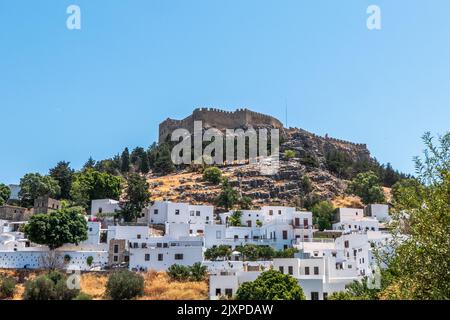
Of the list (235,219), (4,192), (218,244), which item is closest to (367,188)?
(235,219)

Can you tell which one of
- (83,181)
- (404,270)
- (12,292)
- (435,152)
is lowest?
(12,292)

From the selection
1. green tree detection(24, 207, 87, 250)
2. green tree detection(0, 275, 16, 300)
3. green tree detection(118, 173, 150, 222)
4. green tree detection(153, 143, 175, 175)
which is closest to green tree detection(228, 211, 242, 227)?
green tree detection(118, 173, 150, 222)

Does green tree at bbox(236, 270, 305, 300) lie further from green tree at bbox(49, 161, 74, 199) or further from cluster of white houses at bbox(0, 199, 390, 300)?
green tree at bbox(49, 161, 74, 199)

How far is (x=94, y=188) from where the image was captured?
54.9m

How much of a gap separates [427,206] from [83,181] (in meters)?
48.5

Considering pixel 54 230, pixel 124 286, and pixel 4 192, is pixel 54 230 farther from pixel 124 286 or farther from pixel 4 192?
pixel 4 192

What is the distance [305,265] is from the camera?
32094mm

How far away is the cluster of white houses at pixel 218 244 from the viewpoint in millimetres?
31984

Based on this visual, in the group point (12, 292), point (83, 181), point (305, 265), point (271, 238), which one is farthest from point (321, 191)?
point (12, 292)

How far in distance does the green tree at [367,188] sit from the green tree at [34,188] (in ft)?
113

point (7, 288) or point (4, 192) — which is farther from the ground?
point (4, 192)

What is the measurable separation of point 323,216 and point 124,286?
24723 millimetres

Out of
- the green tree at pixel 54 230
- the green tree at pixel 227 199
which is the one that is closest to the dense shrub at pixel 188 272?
the green tree at pixel 54 230
